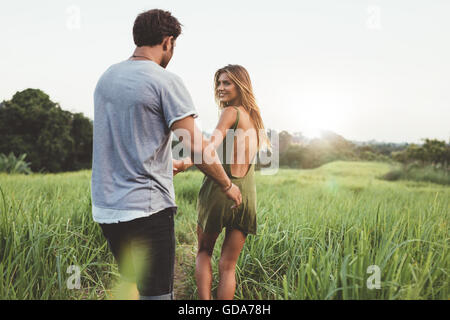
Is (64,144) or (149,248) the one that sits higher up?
(64,144)

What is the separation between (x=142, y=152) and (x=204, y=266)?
101 cm

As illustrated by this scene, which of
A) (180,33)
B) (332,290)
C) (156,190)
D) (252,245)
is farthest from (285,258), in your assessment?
(180,33)

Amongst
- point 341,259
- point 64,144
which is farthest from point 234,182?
point 64,144

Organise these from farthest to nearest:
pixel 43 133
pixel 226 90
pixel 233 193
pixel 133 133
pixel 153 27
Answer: pixel 43 133
pixel 226 90
pixel 233 193
pixel 153 27
pixel 133 133

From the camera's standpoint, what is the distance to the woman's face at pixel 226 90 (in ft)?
7.01

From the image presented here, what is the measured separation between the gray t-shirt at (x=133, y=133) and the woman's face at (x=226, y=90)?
0.65 meters

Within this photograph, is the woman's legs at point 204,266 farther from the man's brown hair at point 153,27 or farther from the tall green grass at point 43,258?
the man's brown hair at point 153,27

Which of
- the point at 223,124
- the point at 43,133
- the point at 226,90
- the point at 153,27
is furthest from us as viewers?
the point at 43,133

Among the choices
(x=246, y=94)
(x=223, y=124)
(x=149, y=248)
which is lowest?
(x=149, y=248)

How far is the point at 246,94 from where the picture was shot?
2150 millimetres

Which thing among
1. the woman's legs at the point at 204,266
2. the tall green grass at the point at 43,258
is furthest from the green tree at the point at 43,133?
the woman's legs at the point at 204,266

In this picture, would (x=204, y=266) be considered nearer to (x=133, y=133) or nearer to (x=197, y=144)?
(x=197, y=144)

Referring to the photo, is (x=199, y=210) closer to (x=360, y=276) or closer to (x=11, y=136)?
(x=360, y=276)
